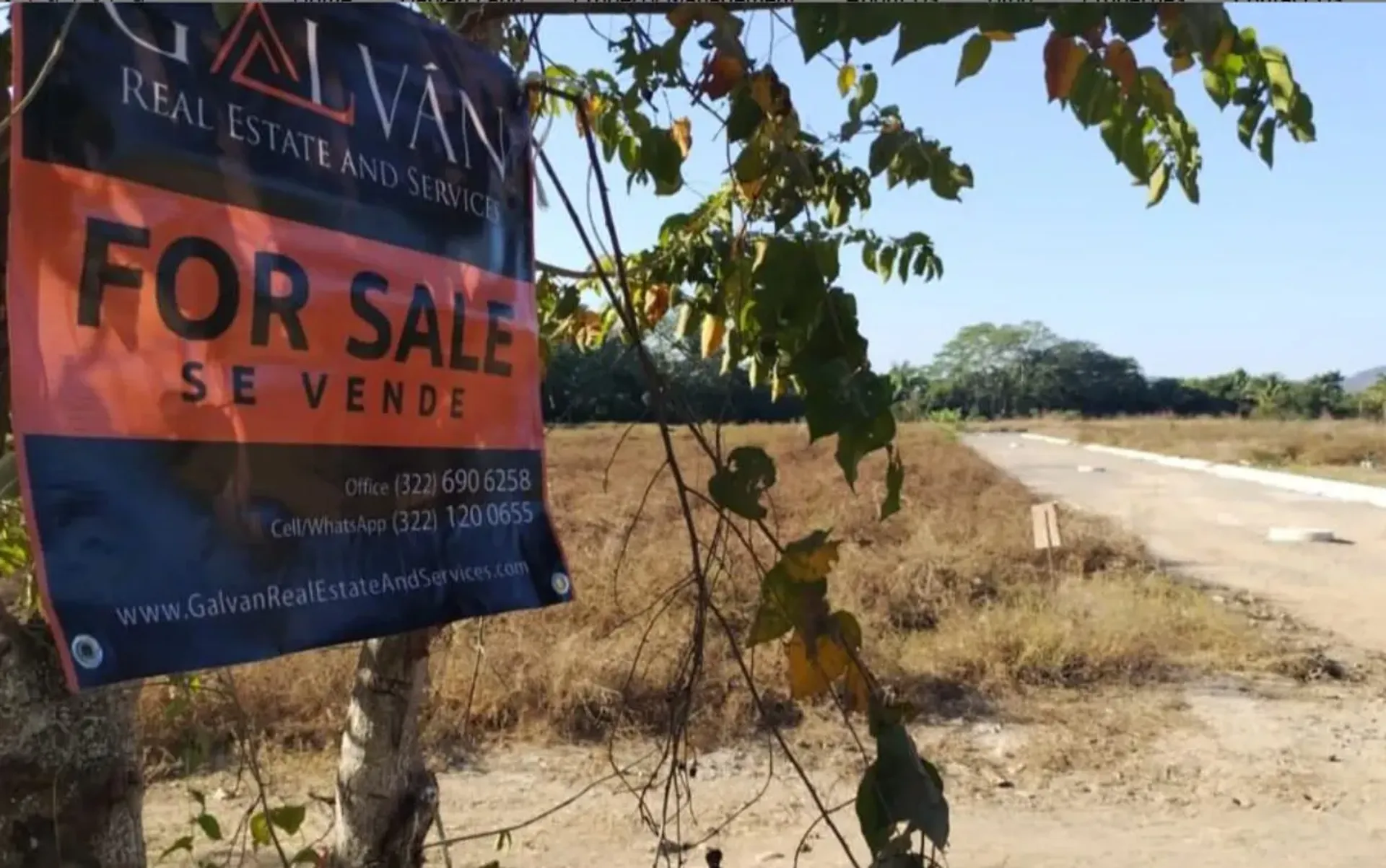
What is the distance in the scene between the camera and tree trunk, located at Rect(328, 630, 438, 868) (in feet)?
5.21

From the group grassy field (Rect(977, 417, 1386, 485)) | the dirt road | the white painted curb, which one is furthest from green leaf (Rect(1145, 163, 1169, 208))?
grassy field (Rect(977, 417, 1386, 485))

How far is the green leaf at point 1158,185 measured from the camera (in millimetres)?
1619

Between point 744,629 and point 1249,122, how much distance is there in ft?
17.2

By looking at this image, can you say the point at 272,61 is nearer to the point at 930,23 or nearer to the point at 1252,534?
the point at 930,23

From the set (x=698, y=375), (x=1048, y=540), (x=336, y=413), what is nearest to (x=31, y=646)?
(x=336, y=413)

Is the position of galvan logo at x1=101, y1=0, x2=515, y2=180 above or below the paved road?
above

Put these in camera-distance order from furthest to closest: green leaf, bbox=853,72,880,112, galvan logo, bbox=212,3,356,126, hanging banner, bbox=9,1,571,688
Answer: green leaf, bbox=853,72,880,112, galvan logo, bbox=212,3,356,126, hanging banner, bbox=9,1,571,688

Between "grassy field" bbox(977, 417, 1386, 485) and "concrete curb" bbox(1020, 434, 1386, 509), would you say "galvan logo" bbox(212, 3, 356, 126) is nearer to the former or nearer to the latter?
"concrete curb" bbox(1020, 434, 1386, 509)

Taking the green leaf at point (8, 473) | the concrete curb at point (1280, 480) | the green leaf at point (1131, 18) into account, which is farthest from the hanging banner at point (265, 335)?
the concrete curb at point (1280, 480)

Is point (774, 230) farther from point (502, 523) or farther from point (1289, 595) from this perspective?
point (1289, 595)

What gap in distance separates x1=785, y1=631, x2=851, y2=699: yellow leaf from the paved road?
719 cm

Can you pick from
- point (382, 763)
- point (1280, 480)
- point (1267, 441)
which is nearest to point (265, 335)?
point (382, 763)

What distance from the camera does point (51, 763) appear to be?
122cm

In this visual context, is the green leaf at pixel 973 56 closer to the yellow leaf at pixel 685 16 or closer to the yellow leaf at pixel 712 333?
the yellow leaf at pixel 685 16
